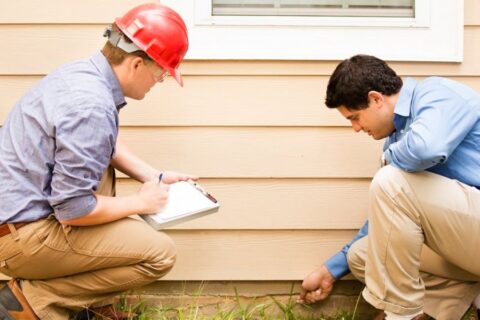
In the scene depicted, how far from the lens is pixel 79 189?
6.79ft

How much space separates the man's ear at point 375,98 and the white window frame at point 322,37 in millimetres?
472

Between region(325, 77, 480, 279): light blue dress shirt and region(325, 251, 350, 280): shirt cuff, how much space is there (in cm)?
66

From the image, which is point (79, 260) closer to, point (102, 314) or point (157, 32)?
point (102, 314)

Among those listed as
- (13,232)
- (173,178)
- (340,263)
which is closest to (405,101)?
(340,263)

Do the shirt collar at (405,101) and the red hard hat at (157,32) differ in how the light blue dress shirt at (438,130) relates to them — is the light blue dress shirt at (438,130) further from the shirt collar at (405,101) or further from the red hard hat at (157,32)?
the red hard hat at (157,32)

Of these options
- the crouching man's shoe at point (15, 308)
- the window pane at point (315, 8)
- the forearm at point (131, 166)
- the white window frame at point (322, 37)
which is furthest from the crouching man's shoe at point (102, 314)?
the window pane at point (315, 8)

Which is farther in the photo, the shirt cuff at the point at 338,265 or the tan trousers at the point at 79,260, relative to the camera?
the shirt cuff at the point at 338,265

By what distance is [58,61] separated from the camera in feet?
9.25

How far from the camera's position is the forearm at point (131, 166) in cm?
263

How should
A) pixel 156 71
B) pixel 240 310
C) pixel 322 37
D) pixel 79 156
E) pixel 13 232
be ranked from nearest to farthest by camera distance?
pixel 79 156 < pixel 13 232 < pixel 156 71 < pixel 322 37 < pixel 240 310

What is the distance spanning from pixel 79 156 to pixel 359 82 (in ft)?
3.46

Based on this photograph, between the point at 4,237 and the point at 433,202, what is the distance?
1.52m

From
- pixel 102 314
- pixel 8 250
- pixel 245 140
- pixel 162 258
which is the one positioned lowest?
pixel 102 314

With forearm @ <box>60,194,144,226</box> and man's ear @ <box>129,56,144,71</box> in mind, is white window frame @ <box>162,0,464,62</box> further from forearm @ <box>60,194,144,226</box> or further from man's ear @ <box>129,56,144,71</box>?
forearm @ <box>60,194,144,226</box>
